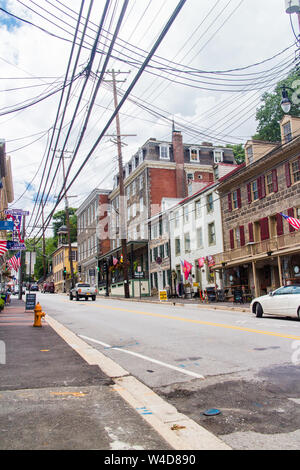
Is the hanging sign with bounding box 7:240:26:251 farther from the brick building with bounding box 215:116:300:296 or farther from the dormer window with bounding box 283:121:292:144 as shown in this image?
the dormer window with bounding box 283:121:292:144

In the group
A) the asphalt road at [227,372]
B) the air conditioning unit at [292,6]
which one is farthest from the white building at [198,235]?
the asphalt road at [227,372]

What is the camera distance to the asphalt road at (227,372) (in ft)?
14.6

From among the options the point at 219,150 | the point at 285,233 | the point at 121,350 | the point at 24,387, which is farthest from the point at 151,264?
the point at 24,387

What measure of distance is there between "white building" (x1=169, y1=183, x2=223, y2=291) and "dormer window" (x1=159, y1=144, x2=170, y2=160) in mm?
10006

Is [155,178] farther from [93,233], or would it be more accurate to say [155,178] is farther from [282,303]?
[282,303]

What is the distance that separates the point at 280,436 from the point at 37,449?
92.3 inches

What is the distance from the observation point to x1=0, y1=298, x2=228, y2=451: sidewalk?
156 inches

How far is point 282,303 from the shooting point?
16.3 metres

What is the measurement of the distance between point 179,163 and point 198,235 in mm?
14945

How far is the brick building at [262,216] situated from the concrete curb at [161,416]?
1816 cm

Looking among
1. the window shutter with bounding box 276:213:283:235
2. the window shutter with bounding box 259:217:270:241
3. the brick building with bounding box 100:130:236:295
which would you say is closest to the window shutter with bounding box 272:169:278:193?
the window shutter with bounding box 276:213:283:235

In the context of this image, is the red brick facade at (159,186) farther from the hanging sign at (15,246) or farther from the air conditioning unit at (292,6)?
the air conditioning unit at (292,6)
